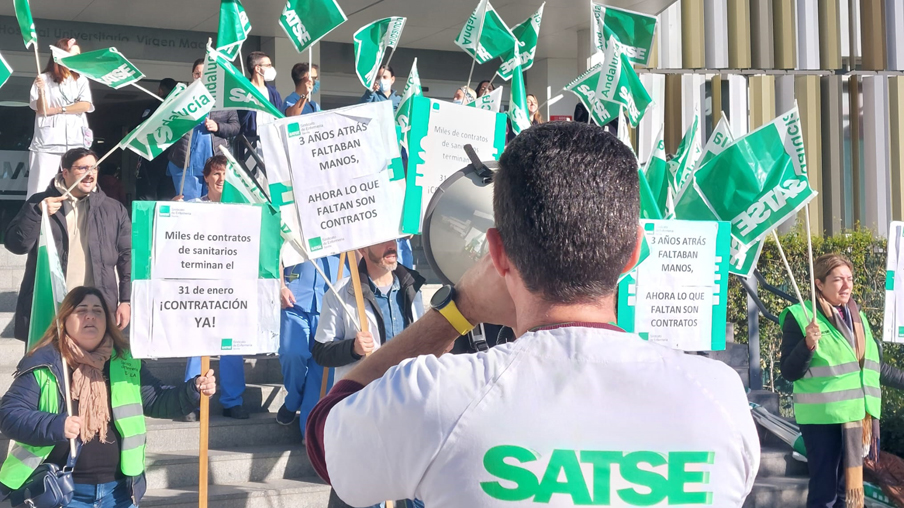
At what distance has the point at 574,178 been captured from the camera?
142 centimetres

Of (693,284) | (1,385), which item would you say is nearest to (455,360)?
(693,284)

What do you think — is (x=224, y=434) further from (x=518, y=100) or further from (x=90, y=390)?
(x=518, y=100)

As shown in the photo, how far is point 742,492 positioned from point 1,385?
6.32 metres

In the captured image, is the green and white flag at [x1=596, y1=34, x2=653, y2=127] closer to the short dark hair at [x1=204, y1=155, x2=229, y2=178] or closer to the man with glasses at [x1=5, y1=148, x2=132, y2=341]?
the short dark hair at [x1=204, y1=155, x2=229, y2=178]

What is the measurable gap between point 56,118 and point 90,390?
13.6 feet

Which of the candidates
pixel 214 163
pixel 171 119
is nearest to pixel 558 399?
pixel 171 119

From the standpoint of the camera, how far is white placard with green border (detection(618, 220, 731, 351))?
5.41m

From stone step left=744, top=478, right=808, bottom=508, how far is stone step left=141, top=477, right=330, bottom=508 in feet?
10.2

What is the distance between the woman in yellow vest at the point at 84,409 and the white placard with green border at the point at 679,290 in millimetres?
2625

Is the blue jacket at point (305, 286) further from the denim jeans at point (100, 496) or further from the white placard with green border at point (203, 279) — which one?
the denim jeans at point (100, 496)

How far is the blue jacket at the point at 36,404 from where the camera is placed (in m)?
4.19

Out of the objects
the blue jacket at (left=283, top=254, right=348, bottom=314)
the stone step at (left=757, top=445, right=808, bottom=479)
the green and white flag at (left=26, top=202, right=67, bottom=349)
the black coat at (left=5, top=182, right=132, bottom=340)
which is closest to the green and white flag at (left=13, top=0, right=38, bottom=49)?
the black coat at (left=5, top=182, right=132, bottom=340)

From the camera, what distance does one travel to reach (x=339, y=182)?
4.68 meters

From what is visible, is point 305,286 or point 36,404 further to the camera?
point 305,286
